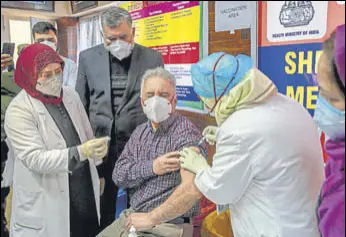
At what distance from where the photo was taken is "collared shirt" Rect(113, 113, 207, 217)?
50.4 inches

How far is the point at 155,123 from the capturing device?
129 cm

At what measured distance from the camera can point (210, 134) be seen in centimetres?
125

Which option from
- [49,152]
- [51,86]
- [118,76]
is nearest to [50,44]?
[51,86]

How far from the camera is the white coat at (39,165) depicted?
46.3 inches

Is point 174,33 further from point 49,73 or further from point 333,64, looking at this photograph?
point 333,64

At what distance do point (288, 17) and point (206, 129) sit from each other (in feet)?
1.48

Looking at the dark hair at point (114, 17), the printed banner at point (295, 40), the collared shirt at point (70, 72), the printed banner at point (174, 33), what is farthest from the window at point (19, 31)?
the printed banner at point (295, 40)

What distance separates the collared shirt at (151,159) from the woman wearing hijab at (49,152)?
4.3 inches

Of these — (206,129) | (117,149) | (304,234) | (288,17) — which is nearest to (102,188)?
(117,149)

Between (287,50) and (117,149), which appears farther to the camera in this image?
(117,149)

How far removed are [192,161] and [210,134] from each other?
0.39 feet

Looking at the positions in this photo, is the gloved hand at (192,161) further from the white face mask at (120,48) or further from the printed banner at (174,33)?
the white face mask at (120,48)

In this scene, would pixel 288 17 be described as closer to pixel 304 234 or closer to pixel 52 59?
pixel 304 234

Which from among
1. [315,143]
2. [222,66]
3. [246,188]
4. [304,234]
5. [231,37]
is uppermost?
[231,37]
